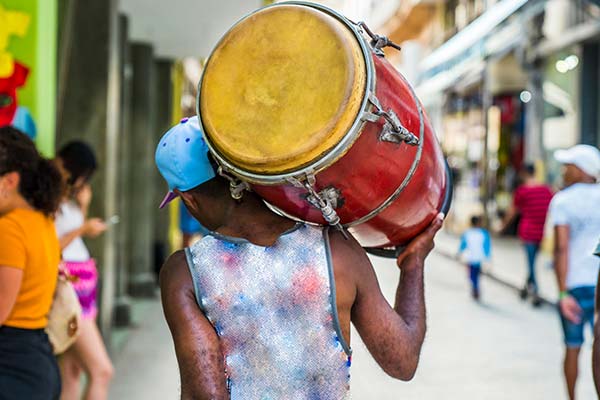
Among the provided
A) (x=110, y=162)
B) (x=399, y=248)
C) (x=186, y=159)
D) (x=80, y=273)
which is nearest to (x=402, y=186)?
(x=399, y=248)

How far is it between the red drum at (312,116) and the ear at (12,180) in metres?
1.50

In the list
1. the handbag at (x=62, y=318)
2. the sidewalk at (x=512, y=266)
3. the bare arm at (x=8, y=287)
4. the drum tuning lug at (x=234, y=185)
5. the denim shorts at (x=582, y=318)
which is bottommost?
the sidewalk at (x=512, y=266)

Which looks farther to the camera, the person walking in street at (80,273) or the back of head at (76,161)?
the back of head at (76,161)

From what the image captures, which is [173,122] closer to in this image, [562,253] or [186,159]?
[562,253]

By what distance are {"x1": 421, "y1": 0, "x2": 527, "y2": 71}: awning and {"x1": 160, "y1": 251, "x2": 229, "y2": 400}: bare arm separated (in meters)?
12.3

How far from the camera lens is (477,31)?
2027 cm

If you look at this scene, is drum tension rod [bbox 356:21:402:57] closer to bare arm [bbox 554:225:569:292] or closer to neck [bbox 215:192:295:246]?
neck [bbox 215:192:295:246]

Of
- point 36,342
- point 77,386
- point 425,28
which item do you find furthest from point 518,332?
point 425,28

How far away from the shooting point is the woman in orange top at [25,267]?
3217mm

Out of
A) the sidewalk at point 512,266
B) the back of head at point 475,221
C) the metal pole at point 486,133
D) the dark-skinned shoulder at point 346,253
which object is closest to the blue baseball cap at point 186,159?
the dark-skinned shoulder at point 346,253

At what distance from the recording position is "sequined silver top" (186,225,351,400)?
2219mm

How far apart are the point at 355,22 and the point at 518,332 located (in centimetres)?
836

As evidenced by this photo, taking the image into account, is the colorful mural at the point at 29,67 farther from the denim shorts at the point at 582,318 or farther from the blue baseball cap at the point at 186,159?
the denim shorts at the point at 582,318

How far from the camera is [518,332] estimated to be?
32.9 ft
